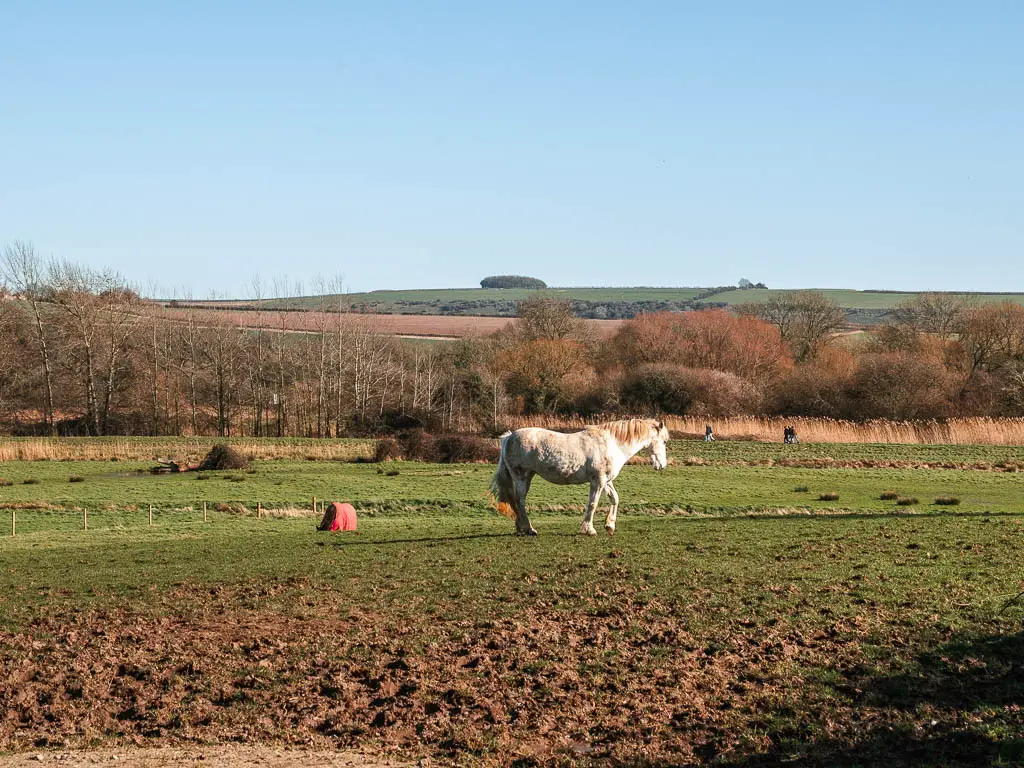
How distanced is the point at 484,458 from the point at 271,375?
34794 millimetres

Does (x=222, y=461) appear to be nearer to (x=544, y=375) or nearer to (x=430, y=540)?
(x=430, y=540)

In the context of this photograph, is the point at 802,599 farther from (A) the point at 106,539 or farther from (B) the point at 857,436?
(B) the point at 857,436

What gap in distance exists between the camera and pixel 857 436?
60156 mm

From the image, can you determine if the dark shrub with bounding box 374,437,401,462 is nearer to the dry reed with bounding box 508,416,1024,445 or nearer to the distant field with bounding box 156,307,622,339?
the dry reed with bounding box 508,416,1024,445

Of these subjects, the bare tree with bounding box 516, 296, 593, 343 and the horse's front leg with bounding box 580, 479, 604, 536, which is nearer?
the horse's front leg with bounding box 580, 479, 604, 536

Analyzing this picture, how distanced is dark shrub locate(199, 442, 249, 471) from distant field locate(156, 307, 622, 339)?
117 ft

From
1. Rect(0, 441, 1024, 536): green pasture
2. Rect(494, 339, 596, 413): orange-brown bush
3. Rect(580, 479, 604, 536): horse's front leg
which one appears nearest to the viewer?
Rect(580, 479, 604, 536): horse's front leg

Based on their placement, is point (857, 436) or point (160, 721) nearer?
point (160, 721)

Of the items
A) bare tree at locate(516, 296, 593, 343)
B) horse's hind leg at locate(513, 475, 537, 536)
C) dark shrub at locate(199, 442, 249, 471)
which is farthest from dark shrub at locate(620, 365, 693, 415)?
horse's hind leg at locate(513, 475, 537, 536)

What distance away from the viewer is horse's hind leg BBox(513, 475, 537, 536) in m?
20.8

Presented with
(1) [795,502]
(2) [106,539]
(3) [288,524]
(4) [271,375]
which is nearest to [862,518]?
(1) [795,502]

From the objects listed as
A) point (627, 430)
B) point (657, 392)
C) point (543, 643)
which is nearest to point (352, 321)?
point (657, 392)

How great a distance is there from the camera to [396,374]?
8512 cm

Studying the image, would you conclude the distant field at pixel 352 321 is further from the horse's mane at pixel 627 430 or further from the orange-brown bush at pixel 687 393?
the horse's mane at pixel 627 430
